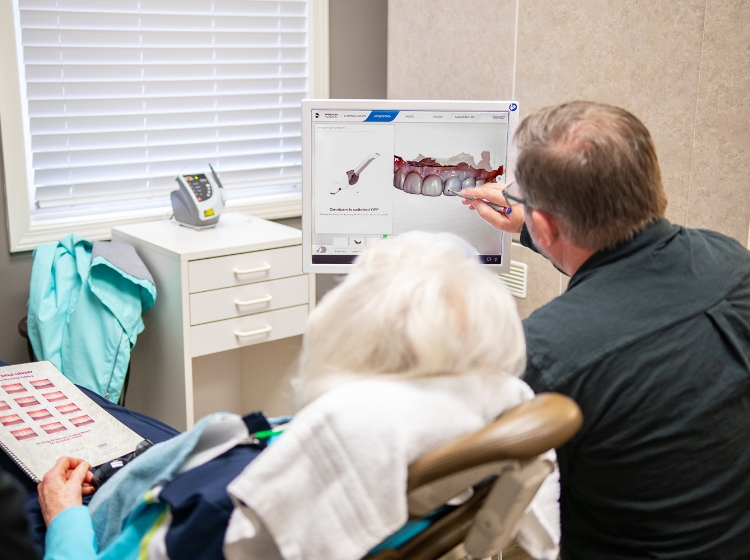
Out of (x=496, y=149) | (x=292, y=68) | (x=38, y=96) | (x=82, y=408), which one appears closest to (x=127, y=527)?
(x=82, y=408)

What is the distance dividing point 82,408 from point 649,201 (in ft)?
3.85

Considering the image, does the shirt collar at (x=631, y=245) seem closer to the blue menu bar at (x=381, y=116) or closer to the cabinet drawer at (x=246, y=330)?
the blue menu bar at (x=381, y=116)

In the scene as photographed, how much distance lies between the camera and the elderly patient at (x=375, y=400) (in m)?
0.87

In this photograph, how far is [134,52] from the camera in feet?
9.45

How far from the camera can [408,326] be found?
93 centimetres

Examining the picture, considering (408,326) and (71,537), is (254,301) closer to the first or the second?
(71,537)

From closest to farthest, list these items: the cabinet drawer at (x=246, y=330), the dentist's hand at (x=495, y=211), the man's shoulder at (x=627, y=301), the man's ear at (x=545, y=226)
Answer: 1. the man's shoulder at (x=627, y=301)
2. the man's ear at (x=545, y=226)
3. the dentist's hand at (x=495, y=211)
4. the cabinet drawer at (x=246, y=330)

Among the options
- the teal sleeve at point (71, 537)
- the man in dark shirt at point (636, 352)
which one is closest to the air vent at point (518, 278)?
the man in dark shirt at point (636, 352)

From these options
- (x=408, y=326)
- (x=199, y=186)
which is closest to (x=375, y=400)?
(x=408, y=326)

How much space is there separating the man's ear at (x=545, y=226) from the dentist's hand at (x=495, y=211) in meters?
0.55

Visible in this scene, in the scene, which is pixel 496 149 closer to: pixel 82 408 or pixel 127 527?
pixel 82 408

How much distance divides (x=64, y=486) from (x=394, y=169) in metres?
1.04

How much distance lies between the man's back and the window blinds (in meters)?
2.12

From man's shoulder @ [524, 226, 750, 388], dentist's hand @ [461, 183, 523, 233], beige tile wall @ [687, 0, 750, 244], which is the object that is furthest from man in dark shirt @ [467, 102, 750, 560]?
beige tile wall @ [687, 0, 750, 244]
